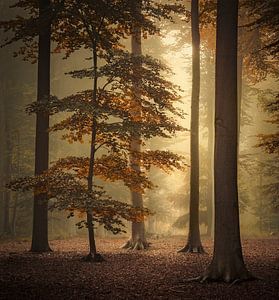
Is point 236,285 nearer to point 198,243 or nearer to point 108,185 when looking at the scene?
point 198,243

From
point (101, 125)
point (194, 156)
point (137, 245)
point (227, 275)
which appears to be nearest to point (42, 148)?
point (101, 125)

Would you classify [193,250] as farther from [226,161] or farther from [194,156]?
[226,161]

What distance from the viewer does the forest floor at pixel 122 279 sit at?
802 cm

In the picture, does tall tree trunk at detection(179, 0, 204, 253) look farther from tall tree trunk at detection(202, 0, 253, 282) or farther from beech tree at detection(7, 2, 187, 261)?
tall tree trunk at detection(202, 0, 253, 282)

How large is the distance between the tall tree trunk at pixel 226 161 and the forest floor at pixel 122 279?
47cm

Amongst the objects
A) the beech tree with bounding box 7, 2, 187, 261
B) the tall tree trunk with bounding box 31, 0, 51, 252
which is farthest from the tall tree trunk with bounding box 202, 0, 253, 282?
the tall tree trunk with bounding box 31, 0, 51, 252

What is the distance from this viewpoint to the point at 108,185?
108ft

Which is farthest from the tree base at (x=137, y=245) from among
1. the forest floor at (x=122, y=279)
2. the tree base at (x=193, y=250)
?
the forest floor at (x=122, y=279)

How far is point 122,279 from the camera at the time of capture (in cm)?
963

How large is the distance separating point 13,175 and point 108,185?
295 inches

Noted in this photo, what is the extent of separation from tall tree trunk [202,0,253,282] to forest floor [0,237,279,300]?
1.54ft

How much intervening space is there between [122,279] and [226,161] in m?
3.62

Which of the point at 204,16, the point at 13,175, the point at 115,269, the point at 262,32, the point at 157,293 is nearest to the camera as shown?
the point at 157,293

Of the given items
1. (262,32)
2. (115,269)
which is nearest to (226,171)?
(115,269)
